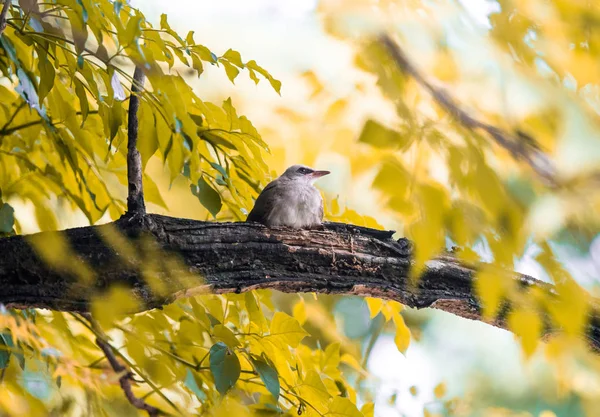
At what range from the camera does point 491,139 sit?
4.18 feet

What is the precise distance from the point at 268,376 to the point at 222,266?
1.21 ft

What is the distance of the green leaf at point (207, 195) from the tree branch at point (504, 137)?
1.03 m

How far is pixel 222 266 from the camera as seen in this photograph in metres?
2.12

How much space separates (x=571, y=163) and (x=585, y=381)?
311 centimetres

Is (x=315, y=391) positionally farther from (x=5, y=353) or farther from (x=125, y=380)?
(x=5, y=353)

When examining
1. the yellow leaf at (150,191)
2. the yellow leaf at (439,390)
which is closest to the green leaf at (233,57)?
the yellow leaf at (150,191)

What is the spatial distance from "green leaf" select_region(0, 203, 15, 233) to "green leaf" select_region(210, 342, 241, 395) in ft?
2.53

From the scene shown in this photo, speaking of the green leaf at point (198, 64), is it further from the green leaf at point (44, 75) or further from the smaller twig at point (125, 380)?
the smaller twig at point (125, 380)

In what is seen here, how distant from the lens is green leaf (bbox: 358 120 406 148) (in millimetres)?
1096

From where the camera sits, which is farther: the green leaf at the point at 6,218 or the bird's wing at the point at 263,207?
the bird's wing at the point at 263,207

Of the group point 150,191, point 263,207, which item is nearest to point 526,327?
point 263,207

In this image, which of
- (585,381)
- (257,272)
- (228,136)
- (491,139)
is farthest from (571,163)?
(585,381)

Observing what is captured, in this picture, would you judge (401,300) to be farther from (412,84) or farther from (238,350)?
(412,84)

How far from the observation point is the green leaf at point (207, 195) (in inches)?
85.0
